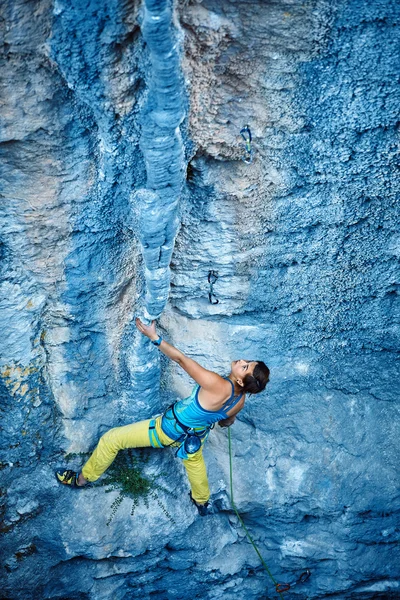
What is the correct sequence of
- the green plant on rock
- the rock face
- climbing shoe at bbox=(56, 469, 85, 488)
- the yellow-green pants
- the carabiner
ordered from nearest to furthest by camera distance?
the rock face, the yellow-green pants, climbing shoe at bbox=(56, 469, 85, 488), the green plant on rock, the carabiner

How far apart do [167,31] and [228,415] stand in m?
2.18

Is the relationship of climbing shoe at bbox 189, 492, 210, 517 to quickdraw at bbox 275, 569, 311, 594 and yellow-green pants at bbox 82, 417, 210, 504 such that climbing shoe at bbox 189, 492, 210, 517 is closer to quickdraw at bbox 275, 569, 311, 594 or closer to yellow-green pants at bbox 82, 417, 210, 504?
yellow-green pants at bbox 82, 417, 210, 504

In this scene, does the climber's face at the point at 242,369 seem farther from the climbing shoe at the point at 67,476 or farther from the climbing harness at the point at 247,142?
the climbing shoe at the point at 67,476

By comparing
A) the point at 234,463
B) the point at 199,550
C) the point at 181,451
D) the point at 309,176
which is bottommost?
the point at 199,550

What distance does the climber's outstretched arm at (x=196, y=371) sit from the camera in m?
3.28

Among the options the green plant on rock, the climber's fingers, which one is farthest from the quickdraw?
the climber's fingers

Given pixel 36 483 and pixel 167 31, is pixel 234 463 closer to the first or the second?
pixel 36 483

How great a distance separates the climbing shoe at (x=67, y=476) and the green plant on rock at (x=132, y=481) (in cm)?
21

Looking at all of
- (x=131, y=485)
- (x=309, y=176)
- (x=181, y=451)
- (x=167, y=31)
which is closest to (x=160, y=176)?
(x=167, y=31)

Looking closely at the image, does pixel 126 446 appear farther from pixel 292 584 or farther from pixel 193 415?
pixel 292 584

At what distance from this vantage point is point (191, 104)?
110 inches

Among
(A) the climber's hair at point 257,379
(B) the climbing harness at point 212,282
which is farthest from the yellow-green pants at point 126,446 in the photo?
(B) the climbing harness at point 212,282

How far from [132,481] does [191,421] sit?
0.90 m

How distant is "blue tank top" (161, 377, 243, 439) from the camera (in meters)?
3.48
